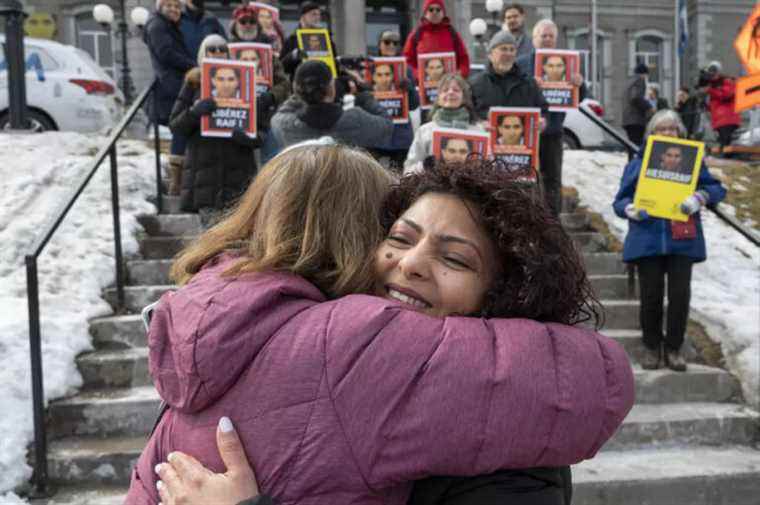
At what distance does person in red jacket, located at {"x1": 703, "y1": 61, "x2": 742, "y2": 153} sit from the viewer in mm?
14211

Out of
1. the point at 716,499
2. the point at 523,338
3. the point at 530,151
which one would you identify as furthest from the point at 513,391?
the point at 530,151

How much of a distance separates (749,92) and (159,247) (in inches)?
168

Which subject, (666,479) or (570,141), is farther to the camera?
(570,141)

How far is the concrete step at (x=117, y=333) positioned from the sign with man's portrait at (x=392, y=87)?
9.21 ft

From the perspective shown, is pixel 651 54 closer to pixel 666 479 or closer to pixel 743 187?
pixel 743 187

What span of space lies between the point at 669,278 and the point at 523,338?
4.14 m

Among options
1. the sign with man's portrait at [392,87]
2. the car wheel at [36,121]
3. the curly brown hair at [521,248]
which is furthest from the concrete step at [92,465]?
the car wheel at [36,121]

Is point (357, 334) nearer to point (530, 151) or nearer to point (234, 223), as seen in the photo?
point (234, 223)

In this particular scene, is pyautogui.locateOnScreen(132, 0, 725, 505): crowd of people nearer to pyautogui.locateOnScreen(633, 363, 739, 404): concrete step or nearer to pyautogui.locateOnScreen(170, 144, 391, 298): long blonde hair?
pyautogui.locateOnScreen(170, 144, 391, 298): long blonde hair

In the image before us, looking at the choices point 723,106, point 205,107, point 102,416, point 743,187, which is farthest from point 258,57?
point 723,106

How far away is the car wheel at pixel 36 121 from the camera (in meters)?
9.88

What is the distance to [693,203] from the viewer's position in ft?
15.8

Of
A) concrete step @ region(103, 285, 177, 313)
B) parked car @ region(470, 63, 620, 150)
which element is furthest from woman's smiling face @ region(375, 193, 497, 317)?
parked car @ region(470, 63, 620, 150)

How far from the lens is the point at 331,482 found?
1.12m
